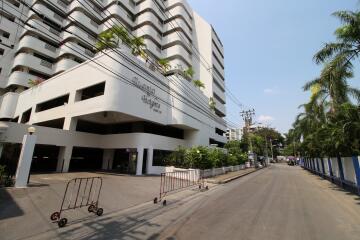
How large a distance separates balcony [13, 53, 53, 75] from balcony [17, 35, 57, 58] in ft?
5.33

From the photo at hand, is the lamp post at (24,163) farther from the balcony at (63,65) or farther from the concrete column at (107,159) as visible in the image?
the balcony at (63,65)

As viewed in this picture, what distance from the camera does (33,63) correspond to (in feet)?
110

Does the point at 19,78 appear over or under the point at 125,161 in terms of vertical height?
over

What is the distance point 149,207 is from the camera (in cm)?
839

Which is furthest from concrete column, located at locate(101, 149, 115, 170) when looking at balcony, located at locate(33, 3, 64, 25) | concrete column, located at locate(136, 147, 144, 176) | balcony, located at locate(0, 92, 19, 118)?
balcony, located at locate(33, 3, 64, 25)

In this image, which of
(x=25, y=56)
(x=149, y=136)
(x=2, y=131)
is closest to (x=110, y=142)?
(x=149, y=136)

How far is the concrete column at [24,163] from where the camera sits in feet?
33.6

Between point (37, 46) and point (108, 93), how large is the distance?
83.3 ft

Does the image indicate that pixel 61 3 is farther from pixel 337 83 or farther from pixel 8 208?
pixel 337 83

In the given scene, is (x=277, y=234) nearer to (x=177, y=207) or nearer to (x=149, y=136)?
(x=177, y=207)

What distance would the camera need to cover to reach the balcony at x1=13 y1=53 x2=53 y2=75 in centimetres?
3247

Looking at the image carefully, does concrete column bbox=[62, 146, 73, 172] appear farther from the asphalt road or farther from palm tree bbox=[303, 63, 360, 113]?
palm tree bbox=[303, 63, 360, 113]

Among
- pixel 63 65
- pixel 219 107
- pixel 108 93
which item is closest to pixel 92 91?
pixel 108 93

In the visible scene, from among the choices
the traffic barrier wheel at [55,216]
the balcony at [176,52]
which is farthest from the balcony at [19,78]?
the traffic barrier wheel at [55,216]
